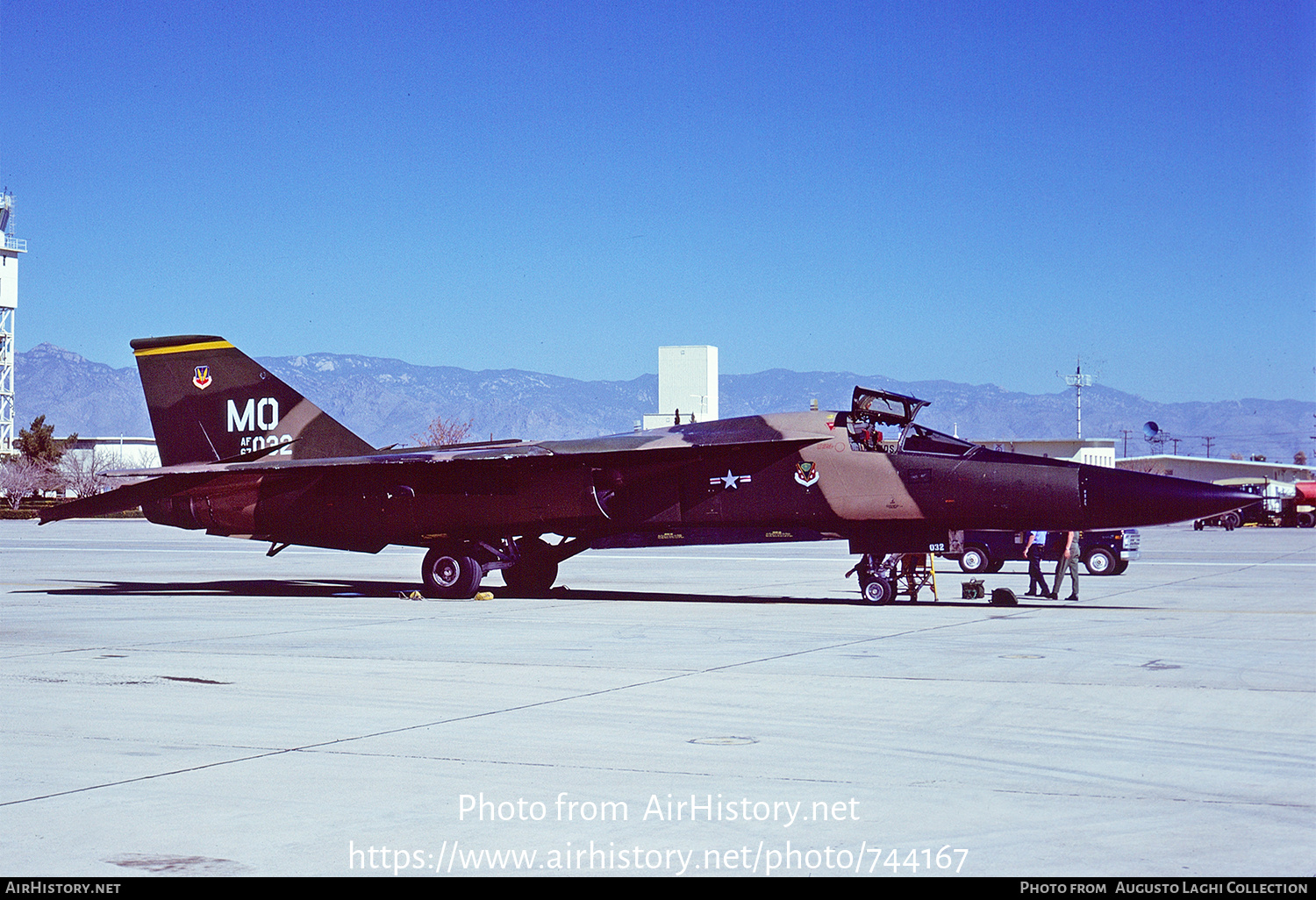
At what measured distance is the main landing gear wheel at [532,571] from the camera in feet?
67.5

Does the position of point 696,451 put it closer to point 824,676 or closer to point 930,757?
point 824,676

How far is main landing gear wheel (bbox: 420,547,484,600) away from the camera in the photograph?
64.7 feet

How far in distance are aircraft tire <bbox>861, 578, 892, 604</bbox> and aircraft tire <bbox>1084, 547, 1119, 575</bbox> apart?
34.5 feet

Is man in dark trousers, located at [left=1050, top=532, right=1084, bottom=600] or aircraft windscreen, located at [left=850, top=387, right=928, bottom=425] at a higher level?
aircraft windscreen, located at [left=850, top=387, right=928, bottom=425]

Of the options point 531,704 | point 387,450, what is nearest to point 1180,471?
point 387,450

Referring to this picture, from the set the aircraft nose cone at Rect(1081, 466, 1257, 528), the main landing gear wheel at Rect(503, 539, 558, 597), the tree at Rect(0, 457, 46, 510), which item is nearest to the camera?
the aircraft nose cone at Rect(1081, 466, 1257, 528)

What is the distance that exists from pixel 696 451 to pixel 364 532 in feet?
18.3

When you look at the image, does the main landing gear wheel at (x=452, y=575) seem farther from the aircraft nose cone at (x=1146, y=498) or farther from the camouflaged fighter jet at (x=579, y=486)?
the aircraft nose cone at (x=1146, y=498)

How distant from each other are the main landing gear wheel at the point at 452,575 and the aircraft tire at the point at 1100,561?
14.2 meters

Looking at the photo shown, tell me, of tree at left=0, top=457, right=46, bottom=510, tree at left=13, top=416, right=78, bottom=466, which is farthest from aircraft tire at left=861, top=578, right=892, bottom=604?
tree at left=13, top=416, right=78, bottom=466

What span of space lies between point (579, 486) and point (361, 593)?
4.67 metres

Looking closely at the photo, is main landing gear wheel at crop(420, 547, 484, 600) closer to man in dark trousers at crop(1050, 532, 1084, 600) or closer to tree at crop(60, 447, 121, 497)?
man in dark trousers at crop(1050, 532, 1084, 600)

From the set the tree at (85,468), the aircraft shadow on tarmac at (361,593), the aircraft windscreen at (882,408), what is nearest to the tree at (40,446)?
the tree at (85,468)
